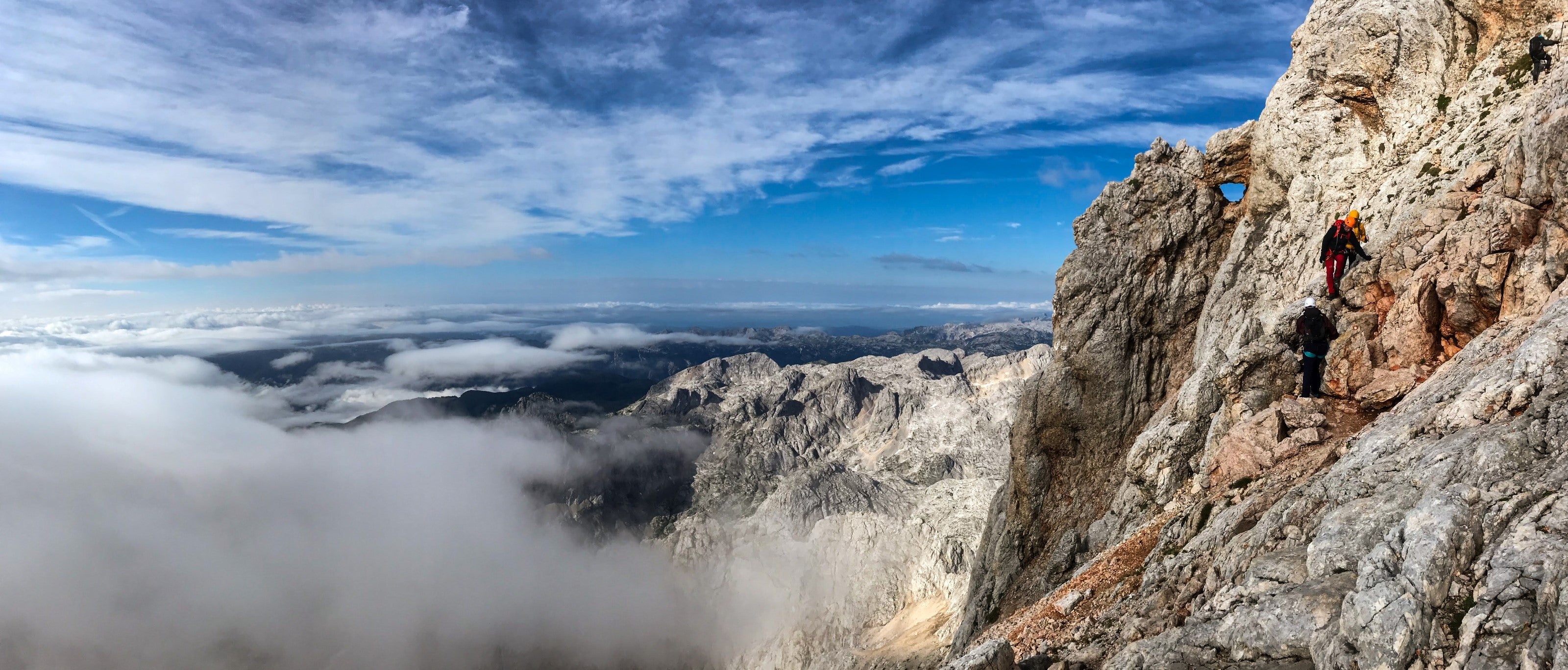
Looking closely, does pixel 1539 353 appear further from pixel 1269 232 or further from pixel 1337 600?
pixel 1269 232

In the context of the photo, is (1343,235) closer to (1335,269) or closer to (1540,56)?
(1335,269)

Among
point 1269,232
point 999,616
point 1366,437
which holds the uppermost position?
point 1269,232

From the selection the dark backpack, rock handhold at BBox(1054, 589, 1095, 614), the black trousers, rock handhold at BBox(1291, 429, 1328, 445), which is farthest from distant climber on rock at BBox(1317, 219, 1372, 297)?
rock handhold at BBox(1054, 589, 1095, 614)

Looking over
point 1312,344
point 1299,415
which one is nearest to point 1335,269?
point 1312,344

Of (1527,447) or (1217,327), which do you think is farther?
(1217,327)

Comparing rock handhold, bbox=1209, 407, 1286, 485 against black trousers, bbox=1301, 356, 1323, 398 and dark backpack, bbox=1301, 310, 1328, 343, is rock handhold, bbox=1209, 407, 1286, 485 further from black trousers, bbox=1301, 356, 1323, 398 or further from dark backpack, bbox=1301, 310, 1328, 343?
dark backpack, bbox=1301, 310, 1328, 343

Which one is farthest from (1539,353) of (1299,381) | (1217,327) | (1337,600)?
(1217,327)
